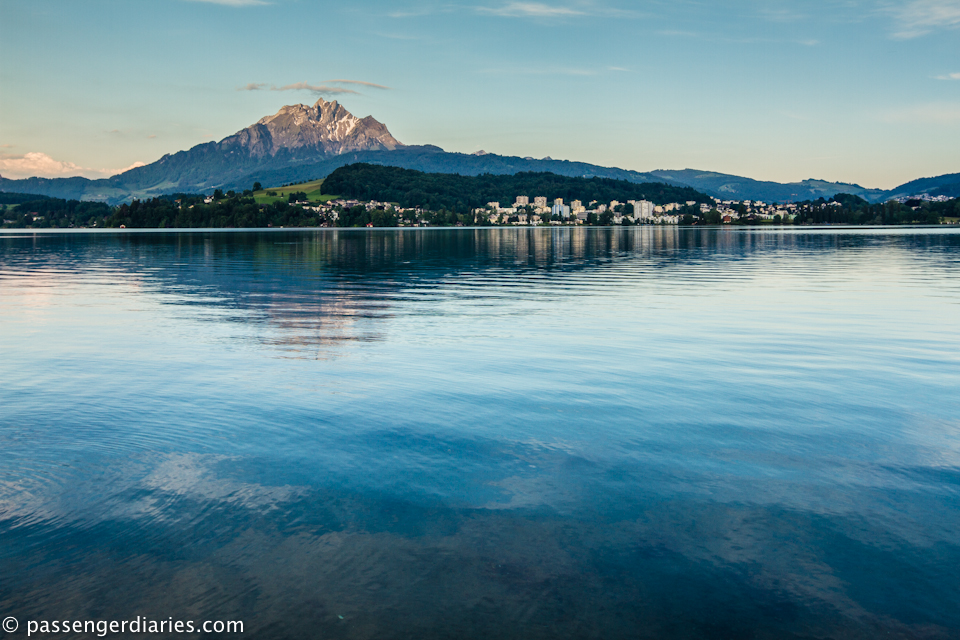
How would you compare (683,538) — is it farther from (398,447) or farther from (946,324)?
(946,324)

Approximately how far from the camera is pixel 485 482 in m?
9.06

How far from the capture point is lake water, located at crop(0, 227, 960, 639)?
6.23 metres

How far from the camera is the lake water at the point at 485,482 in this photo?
623 cm

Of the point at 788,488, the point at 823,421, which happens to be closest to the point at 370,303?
the point at 823,421

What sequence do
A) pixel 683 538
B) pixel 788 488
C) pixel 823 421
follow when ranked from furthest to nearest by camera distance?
pixel 823 421, pixel 788 488, pixel 683 538

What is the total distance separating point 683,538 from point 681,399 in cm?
643

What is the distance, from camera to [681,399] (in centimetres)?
1356

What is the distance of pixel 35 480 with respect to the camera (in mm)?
9094

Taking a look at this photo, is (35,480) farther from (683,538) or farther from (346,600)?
(683,538)

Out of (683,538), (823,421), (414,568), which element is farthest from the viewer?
(823,421)

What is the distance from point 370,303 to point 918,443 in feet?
74.7

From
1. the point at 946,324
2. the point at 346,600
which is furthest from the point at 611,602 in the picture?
the point at 946,324

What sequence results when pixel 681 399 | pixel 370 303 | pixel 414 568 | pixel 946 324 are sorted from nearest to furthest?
pixel 414 568
pixel 681 399
pixel 946 324
pixel 370 303

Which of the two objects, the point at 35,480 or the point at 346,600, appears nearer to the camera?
the point at 346,600
